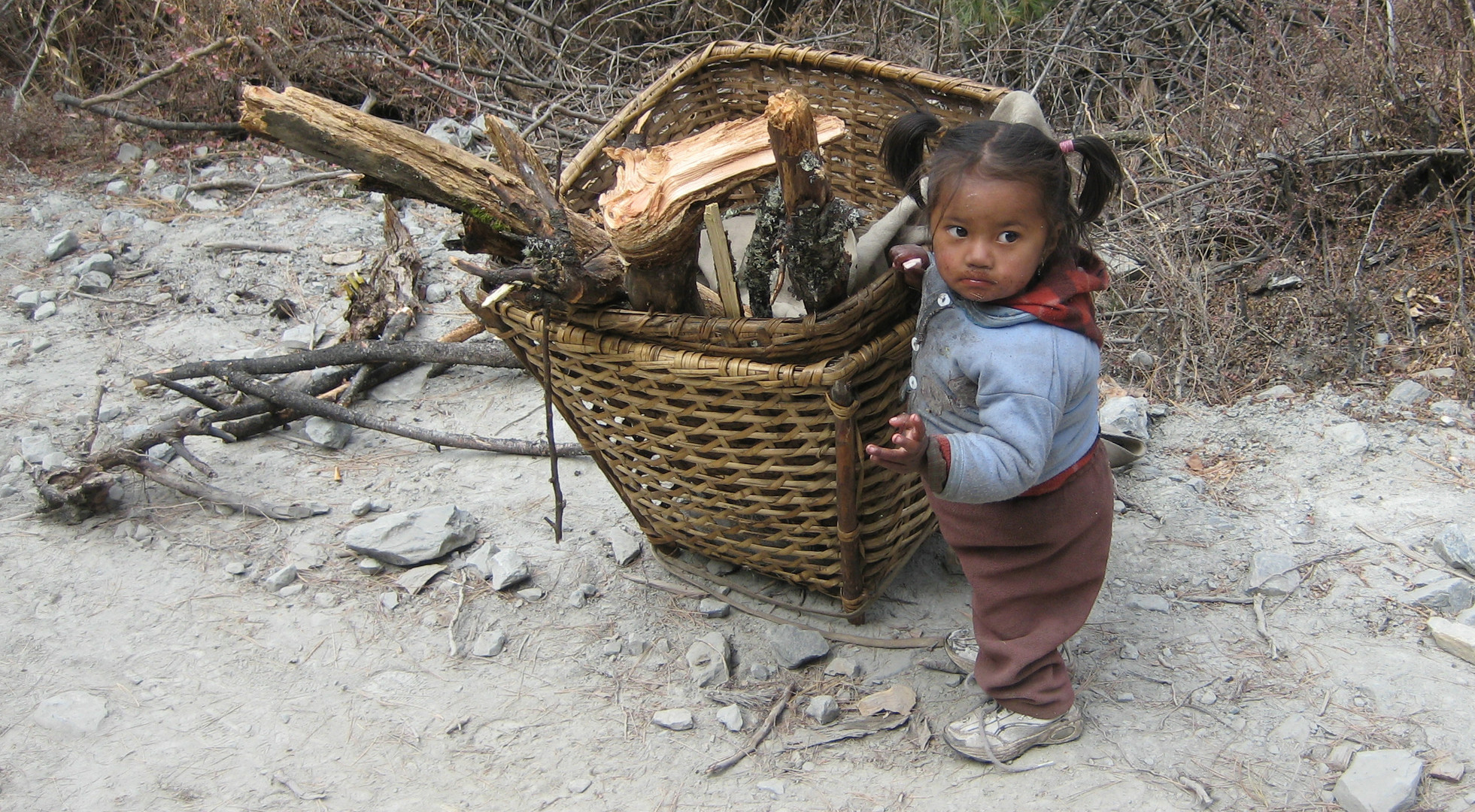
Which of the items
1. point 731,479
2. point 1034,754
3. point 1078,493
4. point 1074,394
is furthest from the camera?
point 731,479

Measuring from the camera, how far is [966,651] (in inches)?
81.0

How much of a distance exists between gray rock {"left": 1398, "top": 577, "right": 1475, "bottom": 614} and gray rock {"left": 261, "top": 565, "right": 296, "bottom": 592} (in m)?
2.54

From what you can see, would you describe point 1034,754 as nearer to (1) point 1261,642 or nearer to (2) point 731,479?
(1) point 1261,642

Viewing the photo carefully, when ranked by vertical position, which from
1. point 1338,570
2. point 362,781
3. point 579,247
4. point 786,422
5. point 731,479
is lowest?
point 362,781

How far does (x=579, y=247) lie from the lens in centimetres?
176

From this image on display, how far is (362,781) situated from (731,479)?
93cm

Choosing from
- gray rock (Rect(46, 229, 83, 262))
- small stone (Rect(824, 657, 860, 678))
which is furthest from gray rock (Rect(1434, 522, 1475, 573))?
gray rock (Rect(46, 229, 83, 262))

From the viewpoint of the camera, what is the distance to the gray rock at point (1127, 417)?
2631 millimetres

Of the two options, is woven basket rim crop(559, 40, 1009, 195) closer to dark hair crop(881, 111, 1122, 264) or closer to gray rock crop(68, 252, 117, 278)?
dark hair crop(881, 111, 1122, 264)

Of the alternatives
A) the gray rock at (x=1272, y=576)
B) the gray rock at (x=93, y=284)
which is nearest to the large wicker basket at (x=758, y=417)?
the gray rock at (x=1272, y=576)

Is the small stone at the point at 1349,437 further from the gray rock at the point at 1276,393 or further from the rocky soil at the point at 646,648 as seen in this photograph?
the gray rock at the point at 1276,393

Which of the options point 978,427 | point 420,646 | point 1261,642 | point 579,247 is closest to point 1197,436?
point 1261,642

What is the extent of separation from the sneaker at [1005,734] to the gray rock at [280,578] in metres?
1.65

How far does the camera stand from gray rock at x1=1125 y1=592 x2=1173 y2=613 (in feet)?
7.11
